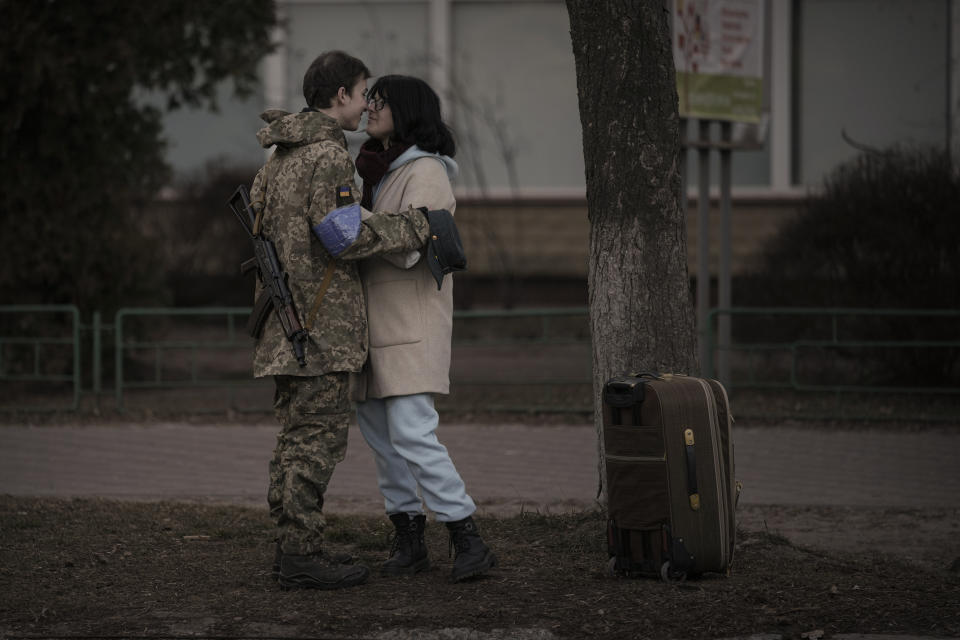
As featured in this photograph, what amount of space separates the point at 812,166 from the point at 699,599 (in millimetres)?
12696

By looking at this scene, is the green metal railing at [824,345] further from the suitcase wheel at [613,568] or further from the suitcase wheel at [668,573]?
the suitcase wheel at [668,573]

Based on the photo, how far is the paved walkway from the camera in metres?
7.16

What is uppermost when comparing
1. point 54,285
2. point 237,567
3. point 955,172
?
point 955,172

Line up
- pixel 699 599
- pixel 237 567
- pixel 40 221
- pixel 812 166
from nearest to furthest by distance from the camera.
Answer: pixel 699 599 < pixel 237 567 < pixel 40 221 < pixel 812 166

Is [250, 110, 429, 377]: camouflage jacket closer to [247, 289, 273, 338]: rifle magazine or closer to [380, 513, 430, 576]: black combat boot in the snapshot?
[247, 289, 273, 338]: rifle magazine

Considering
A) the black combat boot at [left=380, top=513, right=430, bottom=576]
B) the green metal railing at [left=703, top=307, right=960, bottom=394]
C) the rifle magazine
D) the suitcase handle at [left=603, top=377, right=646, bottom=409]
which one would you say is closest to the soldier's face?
the rifle magazine

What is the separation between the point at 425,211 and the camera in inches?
187

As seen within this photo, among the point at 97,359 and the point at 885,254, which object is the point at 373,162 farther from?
the point at 885,254

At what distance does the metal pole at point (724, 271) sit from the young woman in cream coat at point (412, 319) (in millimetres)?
5109

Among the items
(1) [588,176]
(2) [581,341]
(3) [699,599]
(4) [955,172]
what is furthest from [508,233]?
(3) [699,599]

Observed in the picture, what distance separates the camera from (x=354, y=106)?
190 inches

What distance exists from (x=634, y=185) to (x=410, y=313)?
1139 millimetres

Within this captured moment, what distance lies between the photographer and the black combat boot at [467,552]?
4.86 metres

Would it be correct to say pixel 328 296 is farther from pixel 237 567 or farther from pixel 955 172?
pixel 955 172
